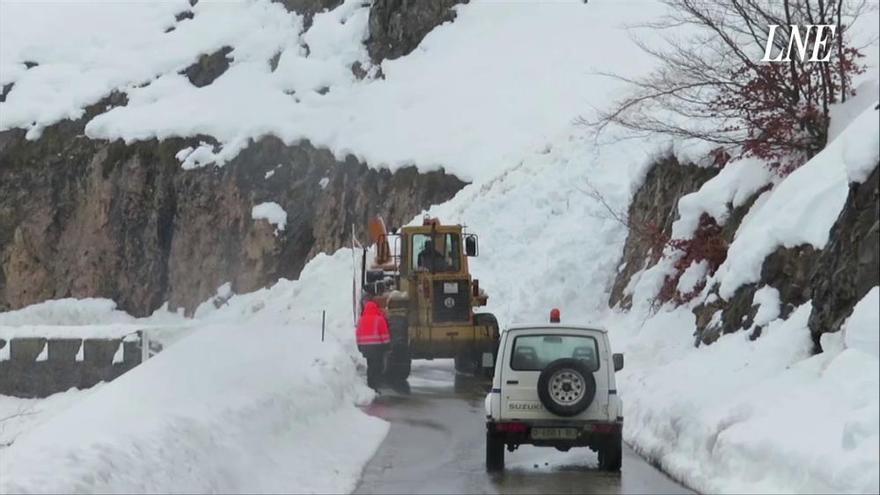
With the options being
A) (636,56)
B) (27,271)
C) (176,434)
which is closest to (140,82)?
(27,271)

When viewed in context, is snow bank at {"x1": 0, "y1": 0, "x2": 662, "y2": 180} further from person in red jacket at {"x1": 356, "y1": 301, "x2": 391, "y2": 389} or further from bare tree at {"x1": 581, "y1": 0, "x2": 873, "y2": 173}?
bare tree at {"x1": 581, "y1": 0, "x2": 873, "y2": 173}

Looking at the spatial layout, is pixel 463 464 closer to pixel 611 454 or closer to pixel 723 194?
pixel 611 454

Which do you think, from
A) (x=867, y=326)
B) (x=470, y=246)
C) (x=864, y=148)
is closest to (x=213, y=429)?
(x=867, y=326)

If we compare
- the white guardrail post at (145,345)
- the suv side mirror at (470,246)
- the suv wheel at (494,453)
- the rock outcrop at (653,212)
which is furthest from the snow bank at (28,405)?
the suv wheel at (494,453)

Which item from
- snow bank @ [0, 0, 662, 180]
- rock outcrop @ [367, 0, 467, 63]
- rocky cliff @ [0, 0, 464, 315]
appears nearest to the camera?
snow bank @ [0, 0, 662, 180]

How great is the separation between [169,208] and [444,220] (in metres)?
17.9

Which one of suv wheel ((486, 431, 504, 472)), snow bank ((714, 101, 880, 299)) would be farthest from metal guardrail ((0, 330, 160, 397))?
suv wheel ((486, 431, 504, 472))

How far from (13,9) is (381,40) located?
26.6m

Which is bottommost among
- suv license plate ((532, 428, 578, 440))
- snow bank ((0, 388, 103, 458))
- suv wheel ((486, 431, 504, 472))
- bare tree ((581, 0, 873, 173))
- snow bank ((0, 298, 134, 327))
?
snow bank ((0, 388, 103, 458))

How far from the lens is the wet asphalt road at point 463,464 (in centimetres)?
1296

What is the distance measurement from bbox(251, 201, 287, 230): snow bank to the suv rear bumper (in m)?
34.0

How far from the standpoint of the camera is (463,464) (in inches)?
580

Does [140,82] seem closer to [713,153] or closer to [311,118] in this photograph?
[311,118]

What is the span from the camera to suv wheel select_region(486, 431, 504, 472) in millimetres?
14133
